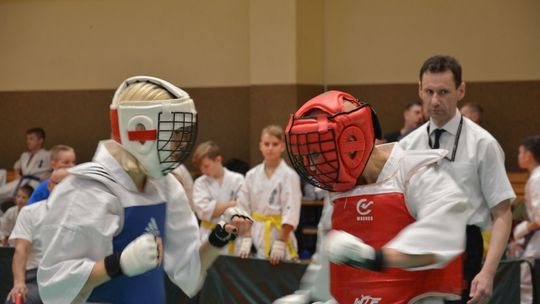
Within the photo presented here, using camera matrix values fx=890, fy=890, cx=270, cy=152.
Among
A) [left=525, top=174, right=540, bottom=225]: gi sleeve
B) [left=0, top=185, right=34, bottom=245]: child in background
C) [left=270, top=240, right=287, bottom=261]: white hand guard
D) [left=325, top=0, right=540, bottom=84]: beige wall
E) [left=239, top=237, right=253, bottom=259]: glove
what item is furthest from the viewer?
[left=325, top=0, right=540, bottom=84]: beige wall

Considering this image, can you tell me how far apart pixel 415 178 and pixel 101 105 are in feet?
33.4

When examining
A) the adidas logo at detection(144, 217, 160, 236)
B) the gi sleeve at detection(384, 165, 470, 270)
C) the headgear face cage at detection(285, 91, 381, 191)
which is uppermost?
the headgear face cage at detection(285, 91, 381, 191)

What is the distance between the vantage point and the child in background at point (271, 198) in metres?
8.36

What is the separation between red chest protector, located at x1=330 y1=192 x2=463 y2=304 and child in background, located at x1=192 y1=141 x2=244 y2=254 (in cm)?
537

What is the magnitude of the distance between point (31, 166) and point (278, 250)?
19.2 ft

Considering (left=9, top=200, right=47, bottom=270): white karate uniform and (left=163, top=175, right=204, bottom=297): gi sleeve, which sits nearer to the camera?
(left=163, top=175, right=204, bottom=297): gi sleeve

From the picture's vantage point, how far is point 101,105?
13.2m

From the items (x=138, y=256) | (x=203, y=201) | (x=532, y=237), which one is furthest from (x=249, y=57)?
(x=138, y=256)

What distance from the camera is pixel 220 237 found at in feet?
13.7

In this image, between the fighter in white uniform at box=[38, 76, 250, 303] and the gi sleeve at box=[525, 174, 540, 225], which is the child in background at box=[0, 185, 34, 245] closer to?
the gi sleeve at box=[525, 174, 540, 225]

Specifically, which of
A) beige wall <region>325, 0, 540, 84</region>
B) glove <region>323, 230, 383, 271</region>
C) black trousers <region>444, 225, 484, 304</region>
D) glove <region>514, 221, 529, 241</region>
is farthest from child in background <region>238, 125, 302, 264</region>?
glove <region>323, 230, 383, 271</region>

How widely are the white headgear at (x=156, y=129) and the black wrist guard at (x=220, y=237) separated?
0.40 metres

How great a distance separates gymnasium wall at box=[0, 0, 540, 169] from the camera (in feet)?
36.8

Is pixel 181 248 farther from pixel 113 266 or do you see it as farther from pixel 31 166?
pixel 31 166
